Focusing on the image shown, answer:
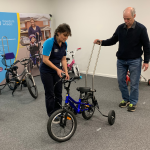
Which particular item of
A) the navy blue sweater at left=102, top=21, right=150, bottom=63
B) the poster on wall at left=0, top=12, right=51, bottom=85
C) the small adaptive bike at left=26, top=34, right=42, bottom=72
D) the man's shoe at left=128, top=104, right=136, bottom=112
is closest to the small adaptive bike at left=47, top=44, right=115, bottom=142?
the man's shoe at left=128, top=104, right=136, bottom=112

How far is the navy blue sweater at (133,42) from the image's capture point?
243 cm

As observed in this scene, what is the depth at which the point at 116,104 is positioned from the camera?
3.00 meters

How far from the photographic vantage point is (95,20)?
4852mm

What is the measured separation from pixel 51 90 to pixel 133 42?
1392mm

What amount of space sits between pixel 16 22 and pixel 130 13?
11.0 feet

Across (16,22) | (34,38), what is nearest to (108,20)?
(34,38)

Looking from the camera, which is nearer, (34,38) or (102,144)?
(102,144)

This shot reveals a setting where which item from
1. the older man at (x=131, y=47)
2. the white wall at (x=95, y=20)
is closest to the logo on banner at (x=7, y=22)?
the white wall at (x=95, y=20)

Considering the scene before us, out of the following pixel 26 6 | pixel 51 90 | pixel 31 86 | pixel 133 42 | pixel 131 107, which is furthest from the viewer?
pixel 26 6

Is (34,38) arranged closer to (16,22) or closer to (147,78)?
(16,22)

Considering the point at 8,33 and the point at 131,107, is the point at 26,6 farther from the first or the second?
the point at 131,107

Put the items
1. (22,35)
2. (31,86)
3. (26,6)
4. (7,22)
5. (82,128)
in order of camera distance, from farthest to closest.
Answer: (26,6)
(22,35)
(7,22)
(31,86)
(82,128)

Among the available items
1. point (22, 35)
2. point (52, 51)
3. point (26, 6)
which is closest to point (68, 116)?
point (52, 51)

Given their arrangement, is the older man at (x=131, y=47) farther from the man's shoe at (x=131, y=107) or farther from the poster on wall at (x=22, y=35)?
the poster on wall at (x=22, y=35)
